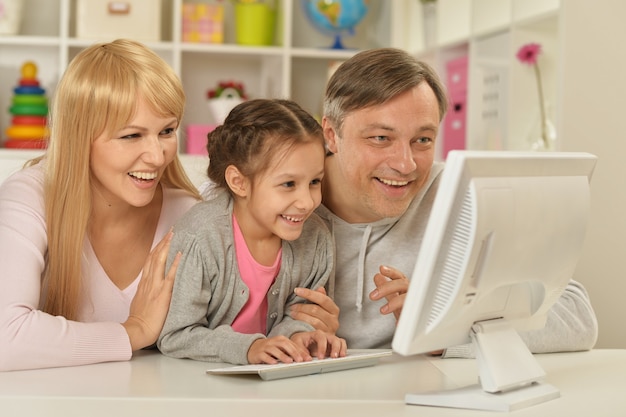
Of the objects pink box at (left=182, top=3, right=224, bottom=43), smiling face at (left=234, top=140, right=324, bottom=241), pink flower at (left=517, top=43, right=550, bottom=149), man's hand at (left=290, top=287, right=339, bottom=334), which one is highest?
pink box at (left=182, top=3, right=224, bottom=43)

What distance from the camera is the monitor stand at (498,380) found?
126 cm

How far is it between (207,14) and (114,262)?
2.49 m

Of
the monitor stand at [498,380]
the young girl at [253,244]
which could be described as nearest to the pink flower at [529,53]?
the young girl at [253,244]

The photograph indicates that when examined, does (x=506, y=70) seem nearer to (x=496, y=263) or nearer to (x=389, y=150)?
(x=389, y=150)

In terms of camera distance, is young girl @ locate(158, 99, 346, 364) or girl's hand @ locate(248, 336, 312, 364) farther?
young girl @ locate(158, 99, 346, 364)

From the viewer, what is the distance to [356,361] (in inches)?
58.5

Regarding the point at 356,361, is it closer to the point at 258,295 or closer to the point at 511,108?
the point at 258,295

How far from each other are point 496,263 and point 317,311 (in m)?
0.50

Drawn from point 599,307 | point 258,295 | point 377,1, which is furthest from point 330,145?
point 377,1

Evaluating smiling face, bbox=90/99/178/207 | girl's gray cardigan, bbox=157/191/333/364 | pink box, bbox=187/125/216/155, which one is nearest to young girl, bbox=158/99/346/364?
girl's gray cardigan, bbox=157/191/333/364

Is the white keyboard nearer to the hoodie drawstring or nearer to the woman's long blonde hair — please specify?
the hoodie drawstring

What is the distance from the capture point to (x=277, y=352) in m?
1.45

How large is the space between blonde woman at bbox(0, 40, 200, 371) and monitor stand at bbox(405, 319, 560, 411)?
1.80 feet

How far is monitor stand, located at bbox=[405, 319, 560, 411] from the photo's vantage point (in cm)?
126
